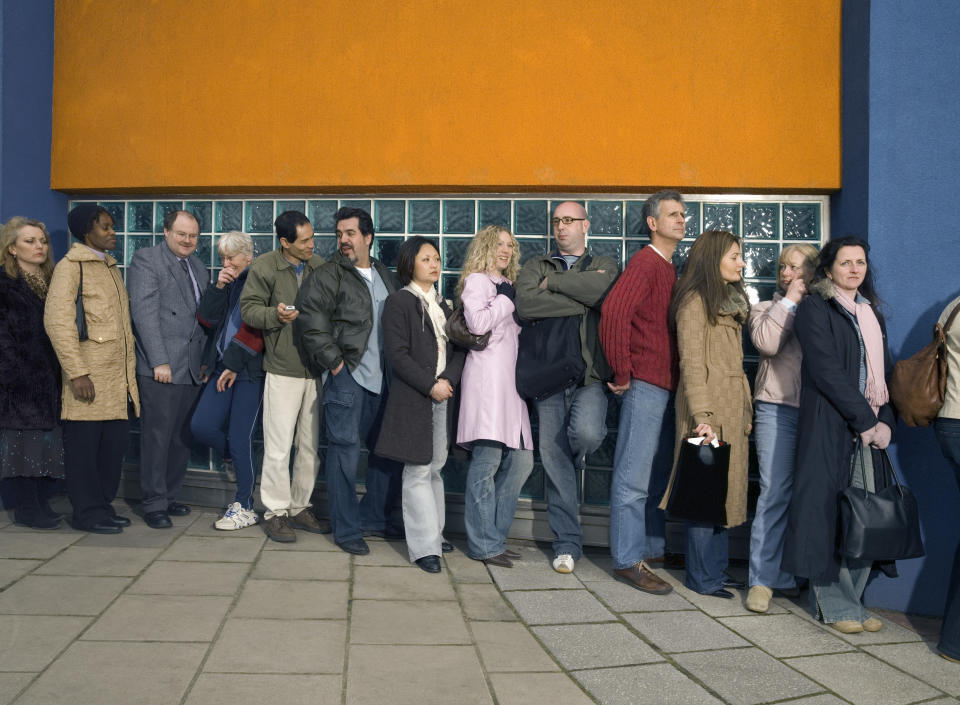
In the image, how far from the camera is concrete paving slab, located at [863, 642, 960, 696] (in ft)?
11.3

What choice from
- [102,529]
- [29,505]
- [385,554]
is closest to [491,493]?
[385,554]

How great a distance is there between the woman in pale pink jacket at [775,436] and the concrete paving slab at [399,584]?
1.56m

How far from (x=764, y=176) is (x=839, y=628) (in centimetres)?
266

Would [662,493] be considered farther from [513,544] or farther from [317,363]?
[317,363]

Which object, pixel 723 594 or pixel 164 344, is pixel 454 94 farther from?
pixel 723 594

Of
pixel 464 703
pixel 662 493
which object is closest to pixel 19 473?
pixel 464 703

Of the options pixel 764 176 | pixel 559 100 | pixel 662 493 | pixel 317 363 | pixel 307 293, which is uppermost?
pixel 559 100

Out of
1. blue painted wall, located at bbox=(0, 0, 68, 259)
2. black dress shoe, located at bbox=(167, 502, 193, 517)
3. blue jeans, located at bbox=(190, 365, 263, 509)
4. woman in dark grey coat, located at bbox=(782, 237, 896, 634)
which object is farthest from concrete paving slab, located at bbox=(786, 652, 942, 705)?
blue painted wall, located at bbox=(0, 0, 68, 259)

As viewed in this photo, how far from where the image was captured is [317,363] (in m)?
4.89

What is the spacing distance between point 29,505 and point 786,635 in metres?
4.35

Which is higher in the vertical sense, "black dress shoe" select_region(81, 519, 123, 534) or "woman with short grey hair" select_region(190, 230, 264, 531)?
"woman with short grey hair" select_region(190, 230, 264, 531)

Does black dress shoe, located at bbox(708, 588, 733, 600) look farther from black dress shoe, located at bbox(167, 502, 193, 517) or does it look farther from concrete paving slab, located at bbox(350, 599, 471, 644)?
black dress shoe, located at bbox(167, 502, 193, 517)

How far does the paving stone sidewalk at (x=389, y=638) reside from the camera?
122 inches

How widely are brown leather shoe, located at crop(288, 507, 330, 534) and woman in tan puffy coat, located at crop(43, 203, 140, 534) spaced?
3.32 feet
